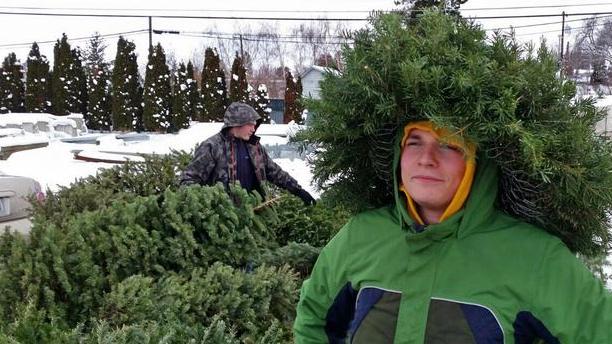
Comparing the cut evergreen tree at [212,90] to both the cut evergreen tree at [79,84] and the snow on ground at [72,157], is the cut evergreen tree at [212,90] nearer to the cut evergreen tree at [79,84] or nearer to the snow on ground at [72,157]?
the snow on ground at [72,157]

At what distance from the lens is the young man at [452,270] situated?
137 cm

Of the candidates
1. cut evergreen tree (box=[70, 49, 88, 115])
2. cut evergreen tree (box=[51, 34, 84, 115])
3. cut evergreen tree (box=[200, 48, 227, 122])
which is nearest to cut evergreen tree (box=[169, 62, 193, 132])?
cut evergreen tree (box=[200, 48, 227, 122])

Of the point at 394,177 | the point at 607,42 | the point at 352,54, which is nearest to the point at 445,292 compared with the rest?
the point at 394,177

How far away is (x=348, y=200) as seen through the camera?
71.4 inches

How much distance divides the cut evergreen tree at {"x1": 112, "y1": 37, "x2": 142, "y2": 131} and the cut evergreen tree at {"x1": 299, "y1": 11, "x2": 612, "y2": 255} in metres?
25.8

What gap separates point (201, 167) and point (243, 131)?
480 millimetres

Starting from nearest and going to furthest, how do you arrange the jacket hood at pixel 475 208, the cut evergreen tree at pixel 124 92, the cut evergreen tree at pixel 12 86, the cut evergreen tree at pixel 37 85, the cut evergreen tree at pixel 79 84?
the jacket hood at pixel 475 208
the cut evergreen tree at pixel 124 92
the cut evergreen tree at pixel 79 84
the cut evergreen tree at pixel 37 85
the cut evergreen tree at pixel 12 86

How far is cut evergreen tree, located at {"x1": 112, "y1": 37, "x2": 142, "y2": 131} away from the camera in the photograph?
26.0m

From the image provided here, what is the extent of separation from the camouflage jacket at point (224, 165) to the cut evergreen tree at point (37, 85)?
26129 mm

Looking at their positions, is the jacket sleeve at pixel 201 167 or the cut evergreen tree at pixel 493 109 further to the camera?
the jacket sleeve at pixel 201 167

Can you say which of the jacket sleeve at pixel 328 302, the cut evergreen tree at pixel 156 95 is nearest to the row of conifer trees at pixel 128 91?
the cut evergreen tree at pixel 156 95

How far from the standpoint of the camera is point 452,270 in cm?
146

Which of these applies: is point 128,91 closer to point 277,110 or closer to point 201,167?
point 277,110

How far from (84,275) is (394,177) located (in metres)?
1.85
